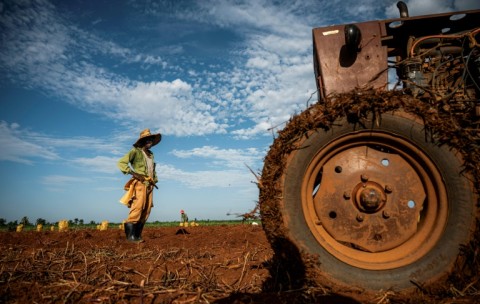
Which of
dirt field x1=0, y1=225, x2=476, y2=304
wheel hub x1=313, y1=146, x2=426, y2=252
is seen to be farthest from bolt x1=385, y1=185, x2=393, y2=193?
dirt field x1=0, y1=225, x2=476, y2=304

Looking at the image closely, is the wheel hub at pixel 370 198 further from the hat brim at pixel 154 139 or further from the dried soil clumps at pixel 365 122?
the hat brim at pixel 154 139

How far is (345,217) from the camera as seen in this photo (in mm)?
2016

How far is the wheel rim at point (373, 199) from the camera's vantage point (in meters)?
1.89

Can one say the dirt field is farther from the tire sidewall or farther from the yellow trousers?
the yellow trousers

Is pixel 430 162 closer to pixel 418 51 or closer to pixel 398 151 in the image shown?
pixel 398 151

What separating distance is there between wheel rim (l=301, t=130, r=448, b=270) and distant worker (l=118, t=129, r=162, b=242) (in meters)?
4.61

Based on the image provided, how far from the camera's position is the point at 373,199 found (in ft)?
6.38

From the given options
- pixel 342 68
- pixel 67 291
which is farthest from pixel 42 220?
pixel 342 68

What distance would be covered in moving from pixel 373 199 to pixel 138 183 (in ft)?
16.6

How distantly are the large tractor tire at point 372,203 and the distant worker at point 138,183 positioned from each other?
4.53m

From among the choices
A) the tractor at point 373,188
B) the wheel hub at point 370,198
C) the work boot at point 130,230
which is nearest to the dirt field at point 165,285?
the tractor at point 373,188

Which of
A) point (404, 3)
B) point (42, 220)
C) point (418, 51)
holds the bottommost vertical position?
point (42, 220)

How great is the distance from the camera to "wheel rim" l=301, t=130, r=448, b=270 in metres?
1.89

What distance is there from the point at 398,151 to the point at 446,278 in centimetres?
87
